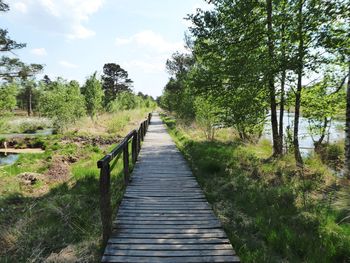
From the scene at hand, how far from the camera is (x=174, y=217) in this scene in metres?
4.64

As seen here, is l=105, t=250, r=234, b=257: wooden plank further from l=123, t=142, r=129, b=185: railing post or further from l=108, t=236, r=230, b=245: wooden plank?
l=123, t=142, r=129, b=185: railing post

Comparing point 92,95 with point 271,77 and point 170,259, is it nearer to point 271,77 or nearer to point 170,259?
point 271,77

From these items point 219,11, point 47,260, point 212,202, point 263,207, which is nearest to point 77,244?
point 47,260

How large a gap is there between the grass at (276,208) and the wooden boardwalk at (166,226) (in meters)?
0.31

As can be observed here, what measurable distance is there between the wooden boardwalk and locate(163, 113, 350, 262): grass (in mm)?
312

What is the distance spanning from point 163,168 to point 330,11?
596 centimetres

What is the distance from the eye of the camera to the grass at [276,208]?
3.80m

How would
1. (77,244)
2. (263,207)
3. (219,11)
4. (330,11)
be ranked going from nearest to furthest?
1. (77,244)
2. (263,207)
3. (330,11)
4. (219,11)

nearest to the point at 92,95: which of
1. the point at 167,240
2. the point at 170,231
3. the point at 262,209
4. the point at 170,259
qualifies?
the point at 262,209

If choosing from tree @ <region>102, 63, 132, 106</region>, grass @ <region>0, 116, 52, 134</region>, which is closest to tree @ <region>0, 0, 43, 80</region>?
grass @ <region>0, 116, 52, 134</region>

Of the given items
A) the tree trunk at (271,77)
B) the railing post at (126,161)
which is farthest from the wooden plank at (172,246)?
the tree trunk at (271,77)

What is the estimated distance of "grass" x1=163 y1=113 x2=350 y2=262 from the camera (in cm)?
380

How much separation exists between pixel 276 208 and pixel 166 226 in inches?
94.0

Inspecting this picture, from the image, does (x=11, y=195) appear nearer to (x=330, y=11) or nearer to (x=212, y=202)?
(x=212, y=202)
